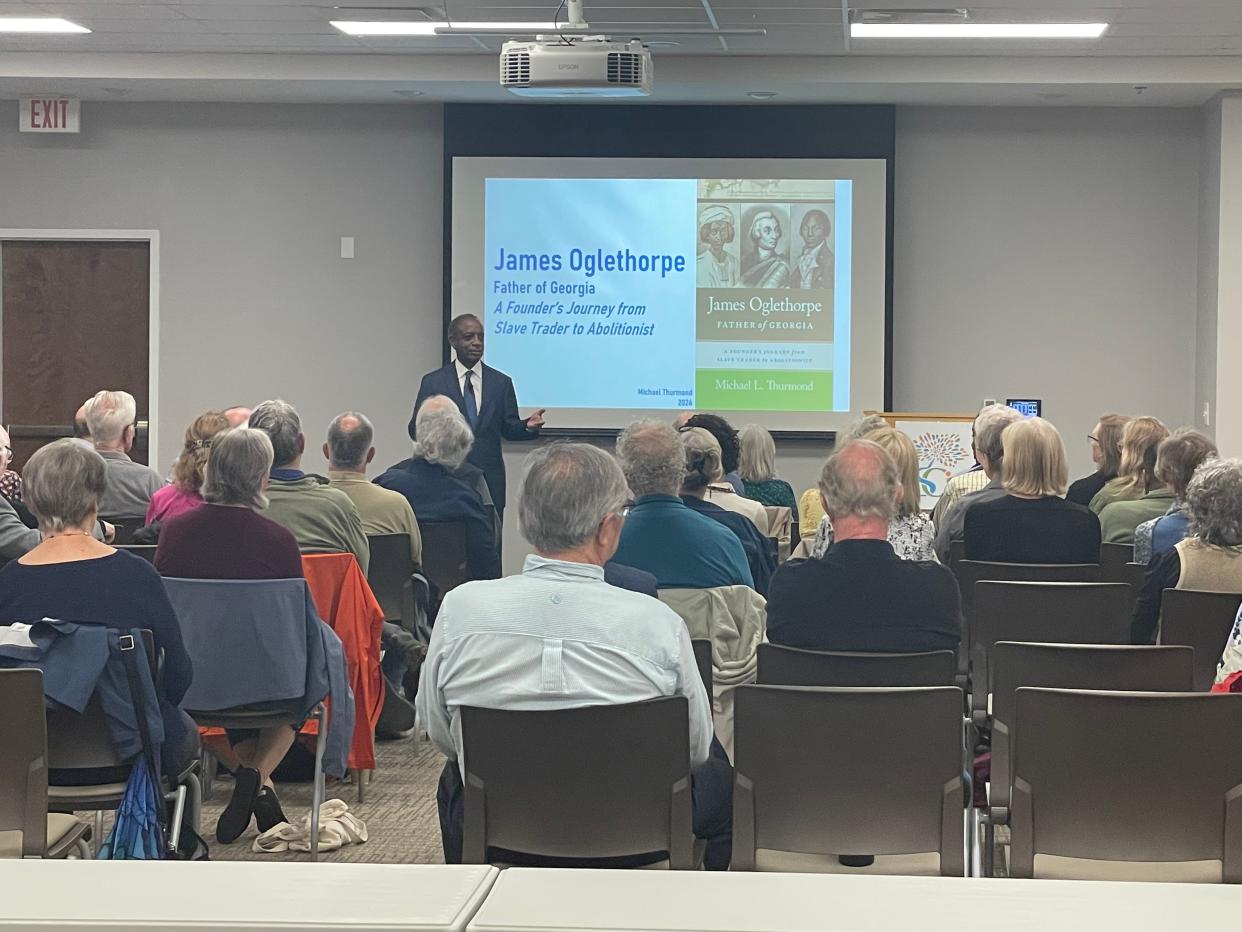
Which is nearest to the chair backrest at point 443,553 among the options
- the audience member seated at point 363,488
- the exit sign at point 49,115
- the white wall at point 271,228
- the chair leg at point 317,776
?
the audience member seated at point 363,488

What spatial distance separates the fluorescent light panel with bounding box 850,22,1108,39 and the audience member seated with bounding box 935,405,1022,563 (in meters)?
2.92

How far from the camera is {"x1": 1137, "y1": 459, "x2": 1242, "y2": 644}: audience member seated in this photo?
407cm

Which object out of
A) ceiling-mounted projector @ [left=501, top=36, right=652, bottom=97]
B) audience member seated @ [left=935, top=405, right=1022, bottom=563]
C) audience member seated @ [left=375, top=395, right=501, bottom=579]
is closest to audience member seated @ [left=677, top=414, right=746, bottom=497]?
audience member seated @ [left=935, top=405, right=1022, bottom=563]

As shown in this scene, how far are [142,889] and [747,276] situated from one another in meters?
8.77

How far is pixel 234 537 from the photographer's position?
13.5ft

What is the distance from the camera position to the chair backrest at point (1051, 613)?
4074 millimetres

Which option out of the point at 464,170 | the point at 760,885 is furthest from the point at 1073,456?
the point at 760,885

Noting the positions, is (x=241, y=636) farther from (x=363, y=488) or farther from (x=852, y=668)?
(x=852, y=668)

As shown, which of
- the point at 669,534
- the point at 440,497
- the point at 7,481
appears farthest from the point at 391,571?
the point at 669,534

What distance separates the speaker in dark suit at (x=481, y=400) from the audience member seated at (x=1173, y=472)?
4.39 m

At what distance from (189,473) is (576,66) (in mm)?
2720

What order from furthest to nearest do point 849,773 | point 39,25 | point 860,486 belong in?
point 39,25 < point 860,486 < point 849,773

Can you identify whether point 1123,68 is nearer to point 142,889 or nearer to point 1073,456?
point 1073,456

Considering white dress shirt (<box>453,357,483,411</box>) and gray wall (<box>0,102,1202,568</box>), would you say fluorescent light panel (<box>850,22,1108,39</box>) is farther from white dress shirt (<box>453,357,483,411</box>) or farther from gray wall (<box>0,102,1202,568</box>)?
white dress shirt (<box>453,357,483,411</box>)
